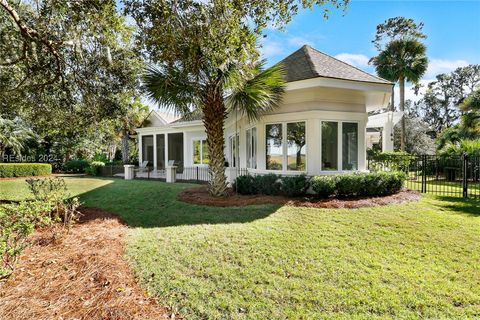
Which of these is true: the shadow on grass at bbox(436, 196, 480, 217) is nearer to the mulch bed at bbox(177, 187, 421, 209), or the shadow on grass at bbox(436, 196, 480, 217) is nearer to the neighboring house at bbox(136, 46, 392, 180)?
the mulch bed at bbox(177, 187, 421, 209)

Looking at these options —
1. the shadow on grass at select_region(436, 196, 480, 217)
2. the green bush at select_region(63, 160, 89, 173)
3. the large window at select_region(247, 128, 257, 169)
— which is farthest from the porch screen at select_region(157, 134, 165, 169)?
the shadow on grass at select_region(436, 196, 480, 217)

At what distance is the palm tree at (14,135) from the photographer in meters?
24.0

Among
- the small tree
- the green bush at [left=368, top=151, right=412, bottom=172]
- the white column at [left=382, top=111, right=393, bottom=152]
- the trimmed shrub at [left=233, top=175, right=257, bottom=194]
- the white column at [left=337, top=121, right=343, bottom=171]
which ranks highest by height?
the small tree

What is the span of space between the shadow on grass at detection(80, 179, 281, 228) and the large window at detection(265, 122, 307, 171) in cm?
282

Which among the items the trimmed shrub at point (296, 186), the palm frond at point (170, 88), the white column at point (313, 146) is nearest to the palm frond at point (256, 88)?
the palm frond at point (170, 88)

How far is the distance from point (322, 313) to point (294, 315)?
40cm

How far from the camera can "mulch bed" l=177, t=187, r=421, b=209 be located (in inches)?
344

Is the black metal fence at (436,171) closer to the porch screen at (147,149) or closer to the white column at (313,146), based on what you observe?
the white column at (313,146)

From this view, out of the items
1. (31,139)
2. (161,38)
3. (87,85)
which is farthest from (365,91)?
(31,139)

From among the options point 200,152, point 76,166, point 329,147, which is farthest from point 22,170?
point 329,147

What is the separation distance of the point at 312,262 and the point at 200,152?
1639cm

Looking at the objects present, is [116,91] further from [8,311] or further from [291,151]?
[8,311]

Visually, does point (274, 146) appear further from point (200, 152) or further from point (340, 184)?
point (200, 152)

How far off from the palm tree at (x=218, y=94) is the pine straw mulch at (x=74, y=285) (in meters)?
5.13
